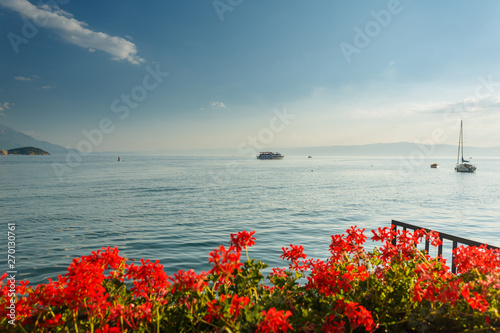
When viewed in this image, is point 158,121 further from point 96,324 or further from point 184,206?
point 96,324

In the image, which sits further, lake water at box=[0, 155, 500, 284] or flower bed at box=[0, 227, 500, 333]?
lake water at box=[0, 155, 500, 284]

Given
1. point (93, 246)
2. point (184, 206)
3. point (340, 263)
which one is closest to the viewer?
point (340, 263)

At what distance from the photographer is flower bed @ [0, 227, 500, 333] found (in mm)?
1924

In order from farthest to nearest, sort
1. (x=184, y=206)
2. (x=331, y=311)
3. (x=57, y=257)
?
1. (x=184, y=206)
2. (x=57, y=257)
3. (x=331, y=311)

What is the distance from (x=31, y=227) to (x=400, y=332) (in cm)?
1572

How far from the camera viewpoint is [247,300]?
1899 mm

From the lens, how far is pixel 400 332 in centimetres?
229

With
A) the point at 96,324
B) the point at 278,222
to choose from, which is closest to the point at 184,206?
the point at 278,222

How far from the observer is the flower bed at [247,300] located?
1.92 meters

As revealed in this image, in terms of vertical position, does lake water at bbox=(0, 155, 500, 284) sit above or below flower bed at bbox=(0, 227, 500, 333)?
below

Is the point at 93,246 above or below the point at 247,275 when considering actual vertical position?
below

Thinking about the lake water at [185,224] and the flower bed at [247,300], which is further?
the lake water at [185,224]

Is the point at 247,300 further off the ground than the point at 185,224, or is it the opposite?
the point at 247,300

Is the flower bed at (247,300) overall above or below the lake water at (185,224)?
above
